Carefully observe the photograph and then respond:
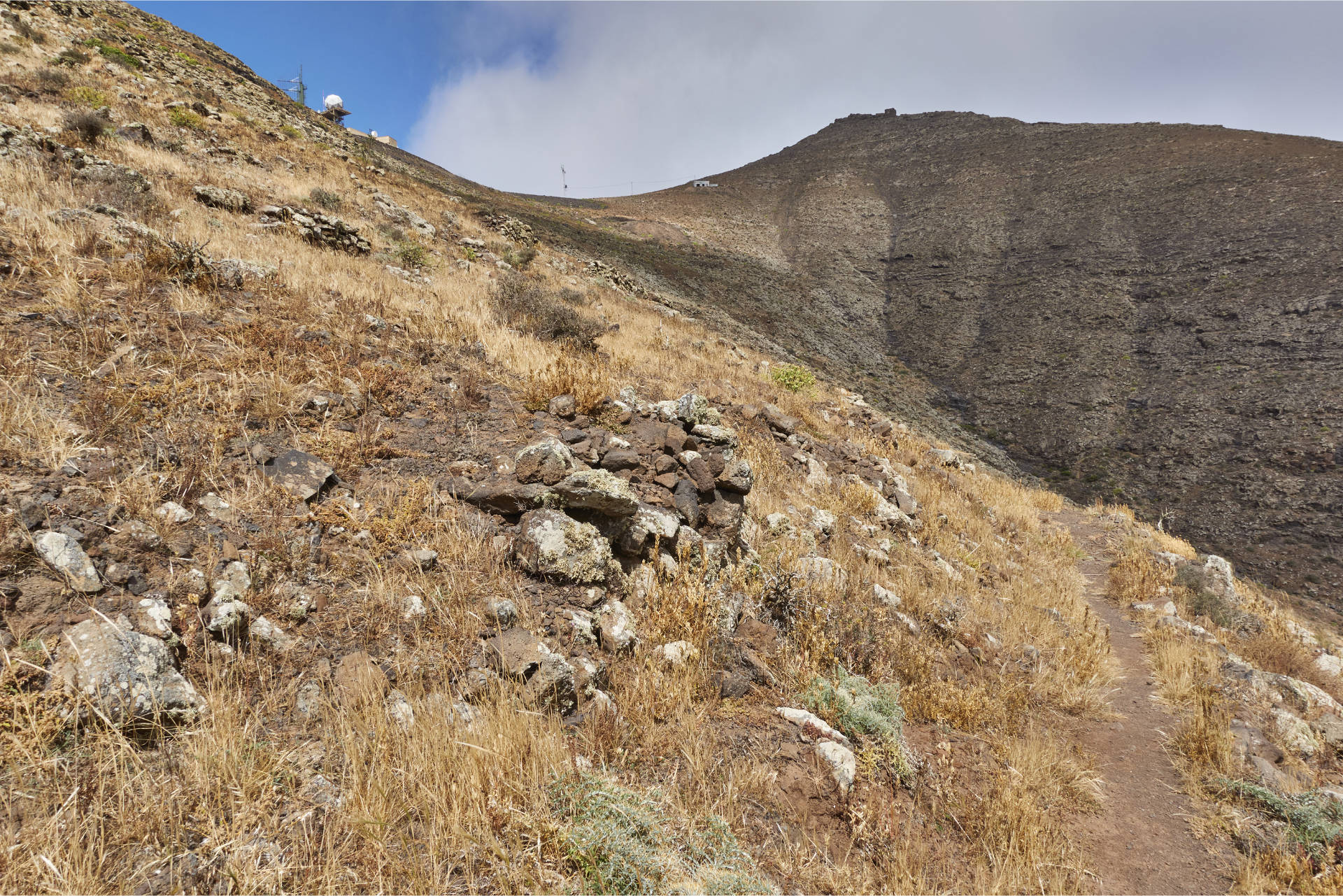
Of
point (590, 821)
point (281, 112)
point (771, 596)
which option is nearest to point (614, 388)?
point (771, 596)

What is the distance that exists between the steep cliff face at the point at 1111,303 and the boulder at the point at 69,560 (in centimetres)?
2212

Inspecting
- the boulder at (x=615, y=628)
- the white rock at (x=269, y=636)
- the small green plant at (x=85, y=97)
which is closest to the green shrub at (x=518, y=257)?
the small green plant at (x=85, y=97)

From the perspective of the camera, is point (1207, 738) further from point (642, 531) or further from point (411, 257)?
point (411, 257)

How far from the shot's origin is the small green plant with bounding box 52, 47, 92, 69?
42.9 feet

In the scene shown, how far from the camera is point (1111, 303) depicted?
89.8 feet

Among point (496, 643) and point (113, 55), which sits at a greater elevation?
point (113, 55)

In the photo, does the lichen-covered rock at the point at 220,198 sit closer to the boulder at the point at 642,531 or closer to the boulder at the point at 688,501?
the boulder at the point at 688,501

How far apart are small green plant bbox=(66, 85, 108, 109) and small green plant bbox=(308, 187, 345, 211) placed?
166 inches

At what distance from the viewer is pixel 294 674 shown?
2.21 meters

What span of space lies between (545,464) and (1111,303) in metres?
34.9

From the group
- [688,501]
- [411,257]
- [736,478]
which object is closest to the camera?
[688,501]

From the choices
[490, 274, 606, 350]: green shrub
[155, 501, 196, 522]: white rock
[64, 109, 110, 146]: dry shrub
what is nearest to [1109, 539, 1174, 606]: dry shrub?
[490, 274, 606, 350]: green shrub

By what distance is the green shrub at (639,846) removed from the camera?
1788 millimetres

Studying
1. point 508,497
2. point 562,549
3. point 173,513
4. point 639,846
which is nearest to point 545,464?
point 508,497
